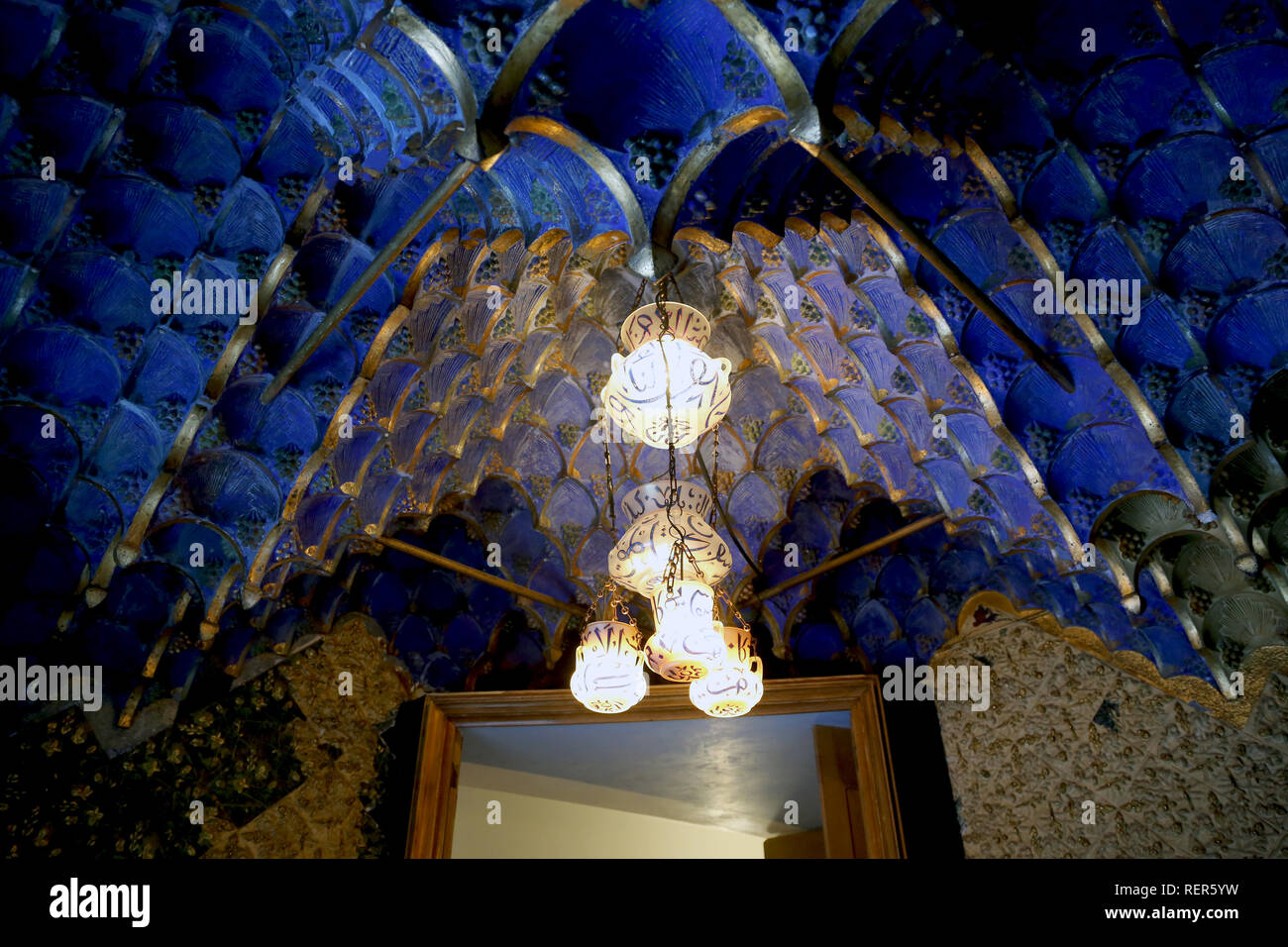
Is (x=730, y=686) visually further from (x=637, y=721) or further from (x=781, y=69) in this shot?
(x=781, y=69)

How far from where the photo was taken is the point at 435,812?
7.00 meters

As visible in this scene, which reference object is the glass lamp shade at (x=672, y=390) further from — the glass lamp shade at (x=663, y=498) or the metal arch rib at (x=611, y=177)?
the glass lamp shade at (x=663, y=498)

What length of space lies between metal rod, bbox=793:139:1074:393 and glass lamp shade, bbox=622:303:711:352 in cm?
87

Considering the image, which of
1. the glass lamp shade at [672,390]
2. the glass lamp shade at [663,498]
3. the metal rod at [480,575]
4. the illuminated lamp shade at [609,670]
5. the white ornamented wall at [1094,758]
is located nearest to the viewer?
the glass lamp shade at [672,390]

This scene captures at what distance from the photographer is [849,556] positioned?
6.83m

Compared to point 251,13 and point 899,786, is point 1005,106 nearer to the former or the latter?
point 251,13

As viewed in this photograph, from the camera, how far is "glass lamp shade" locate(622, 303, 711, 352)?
13.9 ft

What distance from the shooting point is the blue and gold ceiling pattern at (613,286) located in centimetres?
379

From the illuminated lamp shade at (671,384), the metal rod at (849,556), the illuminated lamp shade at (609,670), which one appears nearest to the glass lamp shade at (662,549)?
the illuminated lamp shade at (609,670)

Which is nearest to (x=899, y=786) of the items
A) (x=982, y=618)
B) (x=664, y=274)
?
(x=982, y=618)

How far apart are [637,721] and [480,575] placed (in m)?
1.75

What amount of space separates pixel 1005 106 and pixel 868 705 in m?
4.24

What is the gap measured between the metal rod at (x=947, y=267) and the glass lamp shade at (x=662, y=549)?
1.70 metres

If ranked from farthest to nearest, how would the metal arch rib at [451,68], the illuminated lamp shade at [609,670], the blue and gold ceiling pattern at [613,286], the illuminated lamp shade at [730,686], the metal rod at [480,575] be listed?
the metal rod at [480,575]
the illuminated lamp shade at [730,686]
the illuminated lamp shade at [609,670]
the blue and gold ceiling pattern at [613,286]
the metal arch rib at [451,68]
